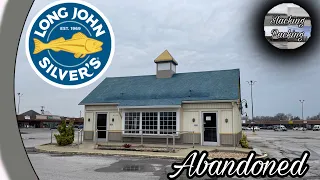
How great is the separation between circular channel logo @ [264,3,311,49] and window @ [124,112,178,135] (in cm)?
878

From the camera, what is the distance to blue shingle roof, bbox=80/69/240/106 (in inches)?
492

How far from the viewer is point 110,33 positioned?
4086 millimetres

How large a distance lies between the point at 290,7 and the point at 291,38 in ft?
1.63

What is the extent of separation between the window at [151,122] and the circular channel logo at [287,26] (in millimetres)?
8785

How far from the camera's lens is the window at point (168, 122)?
502 inches

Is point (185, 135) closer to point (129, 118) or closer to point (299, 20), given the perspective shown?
point (129, 118)

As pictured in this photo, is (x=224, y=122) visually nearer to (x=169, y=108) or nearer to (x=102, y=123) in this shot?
(x=169, y=108)

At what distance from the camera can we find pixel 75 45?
3.97 m

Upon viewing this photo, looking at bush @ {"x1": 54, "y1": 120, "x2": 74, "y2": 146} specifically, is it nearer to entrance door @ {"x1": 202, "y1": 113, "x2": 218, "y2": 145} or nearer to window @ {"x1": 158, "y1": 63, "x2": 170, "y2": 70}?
window @ {"x1": 158, "y1": 63, "x2": 170, "y2": 70}

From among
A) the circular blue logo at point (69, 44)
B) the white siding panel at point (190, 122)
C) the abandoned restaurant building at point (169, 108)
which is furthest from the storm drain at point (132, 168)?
the white siding panel at point (190, 122)

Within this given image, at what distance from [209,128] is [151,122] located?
107 inches

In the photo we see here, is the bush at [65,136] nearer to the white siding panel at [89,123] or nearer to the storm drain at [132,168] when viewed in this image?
the white siding panel at [89,123]

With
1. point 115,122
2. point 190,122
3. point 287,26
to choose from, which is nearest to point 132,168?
point 287,26

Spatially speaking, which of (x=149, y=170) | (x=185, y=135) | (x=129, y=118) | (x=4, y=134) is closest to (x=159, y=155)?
(x=149, y=170)
